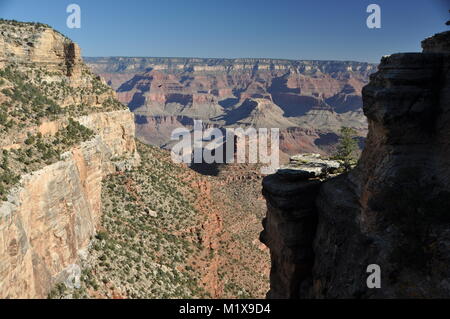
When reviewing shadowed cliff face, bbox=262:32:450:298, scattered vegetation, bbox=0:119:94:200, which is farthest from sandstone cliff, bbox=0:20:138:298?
shadowed cliff face, bbox=262:32:450:298

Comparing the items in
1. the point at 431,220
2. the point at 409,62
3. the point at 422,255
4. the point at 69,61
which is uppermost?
the point at 69,61

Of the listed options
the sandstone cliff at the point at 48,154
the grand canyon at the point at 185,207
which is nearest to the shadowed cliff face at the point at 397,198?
the grand canyon at the point at 185,207

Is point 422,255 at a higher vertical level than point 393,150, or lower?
lower

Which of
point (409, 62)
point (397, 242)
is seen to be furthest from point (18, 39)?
point (397, 242)

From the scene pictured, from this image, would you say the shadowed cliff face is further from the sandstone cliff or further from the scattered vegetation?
the scattered vegetation

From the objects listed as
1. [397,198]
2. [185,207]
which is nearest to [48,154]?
[397,198]

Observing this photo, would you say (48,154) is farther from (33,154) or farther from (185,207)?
(185,207)
